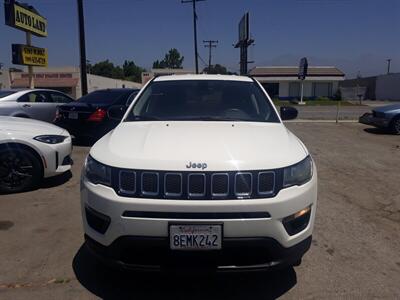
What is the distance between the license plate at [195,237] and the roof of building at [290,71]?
5912 centimetres

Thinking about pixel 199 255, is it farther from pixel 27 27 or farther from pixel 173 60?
pixel 173 60

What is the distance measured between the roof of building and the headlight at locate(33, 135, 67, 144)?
56356mm

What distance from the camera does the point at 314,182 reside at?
3043 mm

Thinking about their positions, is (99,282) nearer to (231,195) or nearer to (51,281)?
(51,281)

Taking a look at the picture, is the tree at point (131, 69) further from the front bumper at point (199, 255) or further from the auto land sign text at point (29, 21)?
the front bumper at point (199, 255)

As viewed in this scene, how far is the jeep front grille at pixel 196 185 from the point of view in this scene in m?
2.66

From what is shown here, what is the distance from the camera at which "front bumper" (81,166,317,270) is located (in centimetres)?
261

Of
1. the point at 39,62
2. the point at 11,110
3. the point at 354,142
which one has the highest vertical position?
the point at 39,62

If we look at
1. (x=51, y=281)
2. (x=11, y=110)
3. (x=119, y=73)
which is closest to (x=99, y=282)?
(x=51, y=281)

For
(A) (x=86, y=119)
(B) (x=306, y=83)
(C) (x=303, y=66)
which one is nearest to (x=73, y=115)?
A: (A) (x=86, y=119)

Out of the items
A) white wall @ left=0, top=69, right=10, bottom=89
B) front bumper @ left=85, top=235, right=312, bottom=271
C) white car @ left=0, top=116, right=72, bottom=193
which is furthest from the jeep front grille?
white wall @ left=0, top=69, right=10, bottom=89

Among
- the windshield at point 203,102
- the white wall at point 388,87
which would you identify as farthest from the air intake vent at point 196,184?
the white wall at point 388,87

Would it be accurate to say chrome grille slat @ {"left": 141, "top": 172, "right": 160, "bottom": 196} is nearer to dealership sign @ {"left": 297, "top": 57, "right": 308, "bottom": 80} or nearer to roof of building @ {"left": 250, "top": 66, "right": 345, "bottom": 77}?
dealership sign @ {"left": 297, "top": 57, "right": 308, "bottom": 80}

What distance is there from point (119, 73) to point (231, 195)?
12360cm
